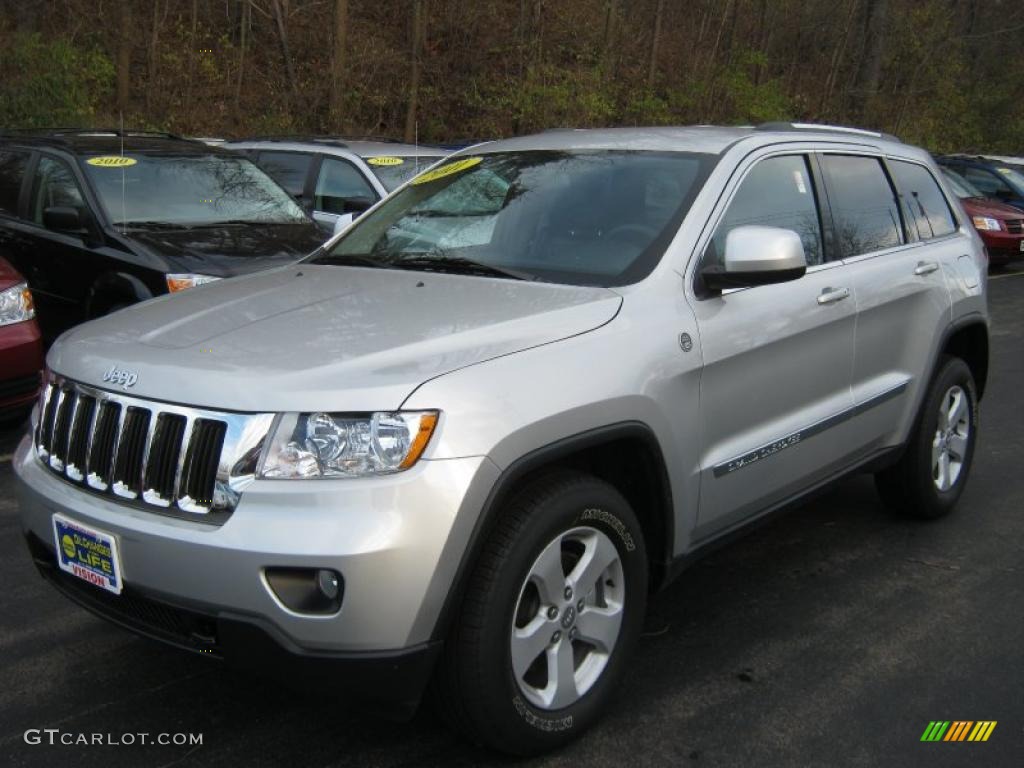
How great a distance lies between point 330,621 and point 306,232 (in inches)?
218

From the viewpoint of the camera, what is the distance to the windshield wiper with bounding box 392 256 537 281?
11.8 feet

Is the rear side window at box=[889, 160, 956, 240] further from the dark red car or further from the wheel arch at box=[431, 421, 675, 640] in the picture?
the dark red car

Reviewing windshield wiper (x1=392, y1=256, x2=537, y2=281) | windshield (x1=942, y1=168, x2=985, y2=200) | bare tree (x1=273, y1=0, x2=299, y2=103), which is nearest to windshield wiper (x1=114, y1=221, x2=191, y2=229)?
windshield wiper (x1=392, y1=256, x2=537, y2=281)

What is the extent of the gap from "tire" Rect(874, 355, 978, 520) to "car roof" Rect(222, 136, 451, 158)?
6.14 m

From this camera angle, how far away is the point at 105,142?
7.84m

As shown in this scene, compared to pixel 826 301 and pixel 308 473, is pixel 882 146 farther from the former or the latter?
pixel 308 473

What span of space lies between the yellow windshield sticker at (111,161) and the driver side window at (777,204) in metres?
5.11

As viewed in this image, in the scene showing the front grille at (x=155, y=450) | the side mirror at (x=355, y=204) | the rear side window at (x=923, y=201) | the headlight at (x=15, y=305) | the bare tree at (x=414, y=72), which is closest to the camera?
the front grille at (x=155, y=450)

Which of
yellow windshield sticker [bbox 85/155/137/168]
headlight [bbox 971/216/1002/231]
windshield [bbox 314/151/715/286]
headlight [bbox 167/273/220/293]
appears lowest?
headlight [bbox 971/216/1002/231]

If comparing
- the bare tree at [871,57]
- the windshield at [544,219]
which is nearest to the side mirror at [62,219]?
the windshield at [544,219]

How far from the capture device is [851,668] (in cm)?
364

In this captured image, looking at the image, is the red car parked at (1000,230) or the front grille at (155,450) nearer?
the front grille at (155,450)

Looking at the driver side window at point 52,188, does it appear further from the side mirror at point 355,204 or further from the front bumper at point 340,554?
the front bumper at point 340,554

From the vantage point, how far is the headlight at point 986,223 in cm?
1577
